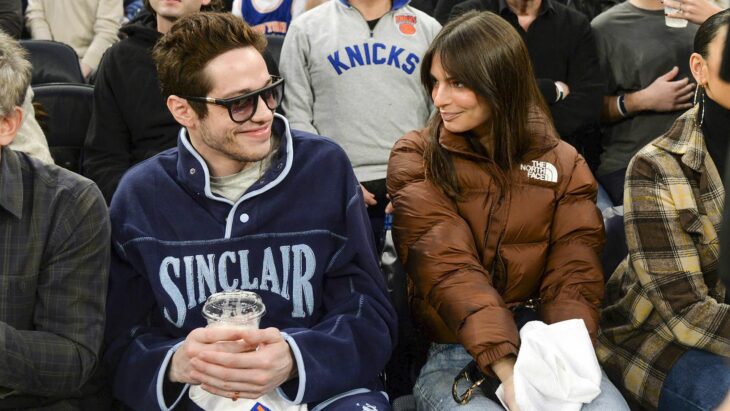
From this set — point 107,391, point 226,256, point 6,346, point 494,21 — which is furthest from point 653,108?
point 6,346

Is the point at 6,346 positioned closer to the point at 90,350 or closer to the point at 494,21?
the point at 90,350

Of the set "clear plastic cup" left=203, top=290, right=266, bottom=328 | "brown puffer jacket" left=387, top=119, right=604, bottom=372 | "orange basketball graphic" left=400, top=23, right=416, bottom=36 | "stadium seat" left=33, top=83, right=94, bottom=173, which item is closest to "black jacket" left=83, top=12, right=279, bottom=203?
"stadium seat" left=33, top=83, right=94, bottom=173

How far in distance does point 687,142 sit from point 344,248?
111 centimetres

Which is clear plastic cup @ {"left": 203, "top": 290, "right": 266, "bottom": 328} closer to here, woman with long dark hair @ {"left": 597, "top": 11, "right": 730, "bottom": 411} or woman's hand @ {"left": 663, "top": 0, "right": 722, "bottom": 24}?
woman with long dark hair @ {"left": 597, "top": 11, "right": 730, "bottom": 411}

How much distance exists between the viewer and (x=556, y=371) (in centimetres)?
240

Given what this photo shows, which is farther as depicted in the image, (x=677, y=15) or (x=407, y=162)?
(x=677, y=15)

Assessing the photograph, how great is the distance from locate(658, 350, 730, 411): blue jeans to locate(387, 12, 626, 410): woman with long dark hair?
0.97 ft

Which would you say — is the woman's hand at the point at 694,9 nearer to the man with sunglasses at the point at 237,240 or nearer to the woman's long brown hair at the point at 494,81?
the woman's long brown hair at the point at 494,81

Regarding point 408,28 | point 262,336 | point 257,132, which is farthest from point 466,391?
point 408,28

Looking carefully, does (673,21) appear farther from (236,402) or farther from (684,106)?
(236,402)

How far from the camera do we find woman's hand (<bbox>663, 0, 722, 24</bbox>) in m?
4.05

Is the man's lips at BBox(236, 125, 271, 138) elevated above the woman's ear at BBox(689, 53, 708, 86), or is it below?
below

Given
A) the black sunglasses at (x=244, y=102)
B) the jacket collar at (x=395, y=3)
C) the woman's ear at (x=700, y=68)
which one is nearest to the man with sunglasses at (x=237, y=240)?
the black sunglasses at (x=244, y=102)

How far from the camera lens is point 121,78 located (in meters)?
3.75
